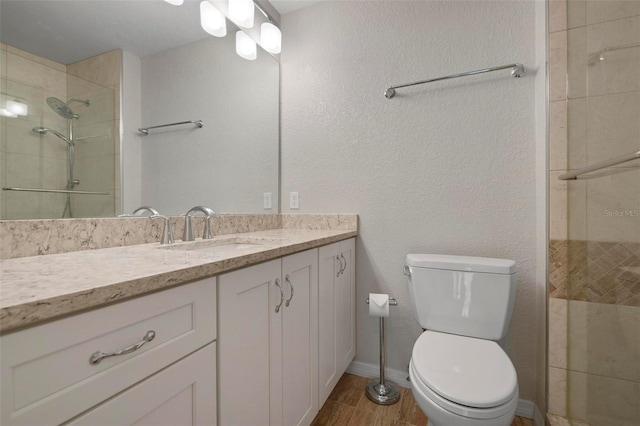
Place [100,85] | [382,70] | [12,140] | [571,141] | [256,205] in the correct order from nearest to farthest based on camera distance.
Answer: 1. [12,140]
2. [100,85]
3. [571,141]
4. [382,70]
5. [256,205]

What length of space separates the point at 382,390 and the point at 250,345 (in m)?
1.06

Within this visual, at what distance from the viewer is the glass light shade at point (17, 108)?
0.79 m

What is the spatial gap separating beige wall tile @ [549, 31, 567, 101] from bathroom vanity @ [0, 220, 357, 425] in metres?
1.25

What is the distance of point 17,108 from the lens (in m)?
0.80

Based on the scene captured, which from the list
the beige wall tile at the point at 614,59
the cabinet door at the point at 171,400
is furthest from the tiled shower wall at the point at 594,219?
the cabinet door at the point at 171,400

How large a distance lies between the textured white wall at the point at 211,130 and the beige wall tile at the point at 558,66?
1.50 metres

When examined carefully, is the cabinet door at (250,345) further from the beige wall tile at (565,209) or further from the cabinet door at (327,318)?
the beige wall tile at (565,209)

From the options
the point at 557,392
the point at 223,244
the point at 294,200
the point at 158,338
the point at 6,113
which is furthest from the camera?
the point at 294,200

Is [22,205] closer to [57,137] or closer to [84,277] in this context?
[57,137]

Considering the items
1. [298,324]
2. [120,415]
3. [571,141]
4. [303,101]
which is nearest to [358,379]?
[298,324]

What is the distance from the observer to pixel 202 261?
721mm

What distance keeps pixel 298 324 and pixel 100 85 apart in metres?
1.12

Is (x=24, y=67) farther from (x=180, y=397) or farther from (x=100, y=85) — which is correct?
(x=180, y=397)

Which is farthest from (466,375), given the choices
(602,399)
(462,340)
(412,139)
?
(412,139)
